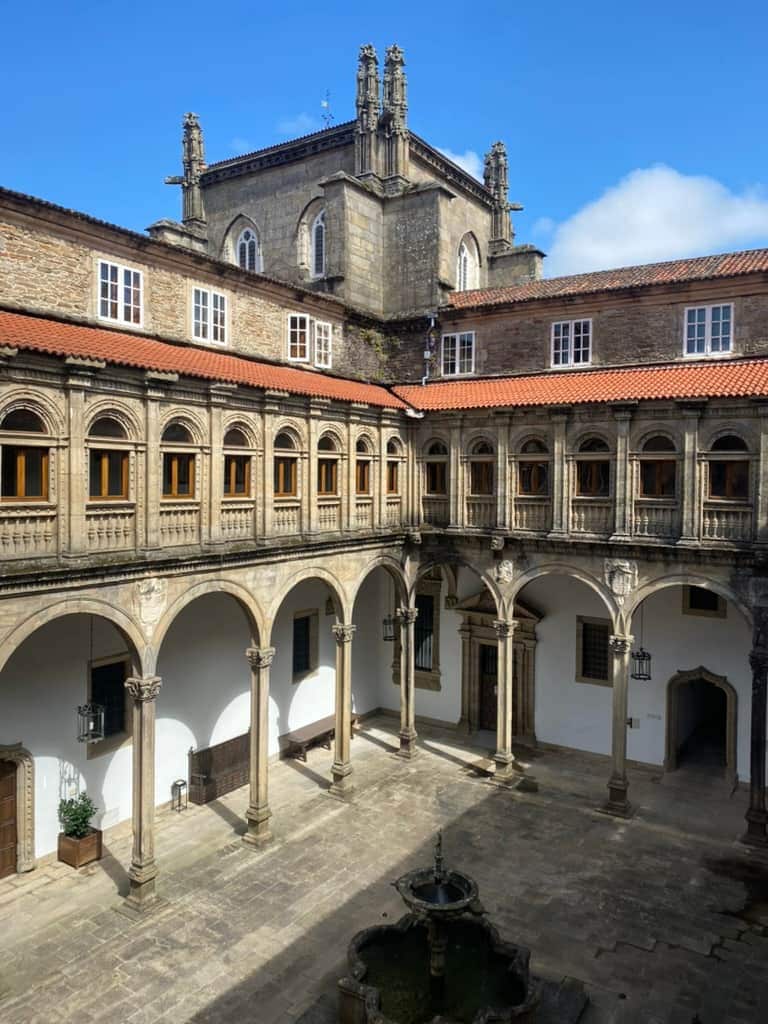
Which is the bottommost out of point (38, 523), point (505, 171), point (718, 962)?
point (718, 962)

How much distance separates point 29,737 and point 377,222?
2142 centimetres

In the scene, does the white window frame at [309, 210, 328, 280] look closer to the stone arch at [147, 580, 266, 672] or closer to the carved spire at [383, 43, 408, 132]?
the carved spire at [383, 43, 408, 132]

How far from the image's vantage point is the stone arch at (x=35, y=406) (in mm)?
12602

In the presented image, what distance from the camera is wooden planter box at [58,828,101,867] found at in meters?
16.1

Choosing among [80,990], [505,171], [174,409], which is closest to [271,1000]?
[80,990]

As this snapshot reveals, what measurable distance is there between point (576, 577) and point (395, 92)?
19.9 m

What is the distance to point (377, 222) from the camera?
28.5 metres

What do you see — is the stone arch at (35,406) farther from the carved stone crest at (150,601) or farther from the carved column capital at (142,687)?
the carved column capital at (142,687)

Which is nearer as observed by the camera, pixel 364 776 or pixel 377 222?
pixel 364 776

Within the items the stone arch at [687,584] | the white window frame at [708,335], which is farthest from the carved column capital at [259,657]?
the white window frame at [708,335]

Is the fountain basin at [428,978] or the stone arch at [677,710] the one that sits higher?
the stone arch at [677,710]

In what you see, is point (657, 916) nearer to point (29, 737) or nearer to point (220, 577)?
point (220, 577)

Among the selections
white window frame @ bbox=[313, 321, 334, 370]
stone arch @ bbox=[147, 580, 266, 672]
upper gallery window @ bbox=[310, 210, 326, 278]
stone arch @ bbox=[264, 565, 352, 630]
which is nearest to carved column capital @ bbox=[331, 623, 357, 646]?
stone arch @ bbox=[264, 565, 352, 630]

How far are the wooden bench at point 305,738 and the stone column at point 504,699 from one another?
17.1 ft
